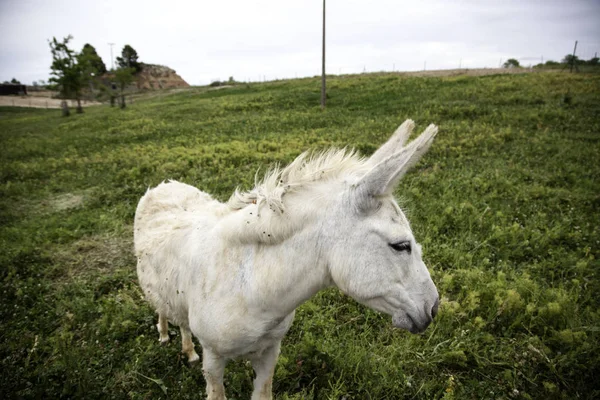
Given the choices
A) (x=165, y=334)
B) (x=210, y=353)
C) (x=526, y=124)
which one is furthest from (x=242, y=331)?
(x=526, y=124)

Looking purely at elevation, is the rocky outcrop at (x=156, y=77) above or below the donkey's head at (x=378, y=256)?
above

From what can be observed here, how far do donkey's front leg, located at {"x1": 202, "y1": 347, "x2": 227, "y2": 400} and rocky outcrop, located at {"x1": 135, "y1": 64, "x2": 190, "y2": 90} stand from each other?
230ft

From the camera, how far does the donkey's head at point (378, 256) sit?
1.80 m

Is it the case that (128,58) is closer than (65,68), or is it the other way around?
(65,68)

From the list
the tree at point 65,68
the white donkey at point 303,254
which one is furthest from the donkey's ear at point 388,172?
the tree at point 65,68

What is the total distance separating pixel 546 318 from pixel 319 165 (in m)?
3.94

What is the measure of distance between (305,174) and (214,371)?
70.9 inches

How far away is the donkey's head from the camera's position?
180cm

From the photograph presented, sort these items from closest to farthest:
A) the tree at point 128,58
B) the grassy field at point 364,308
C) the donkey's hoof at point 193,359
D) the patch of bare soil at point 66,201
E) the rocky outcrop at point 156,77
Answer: the grassy field at point 364,308, the donkey's hoof at point 193,359, the patch of bare soil at point 66,201, the tree at point 128,58, the rocky outcrop at point 156,77

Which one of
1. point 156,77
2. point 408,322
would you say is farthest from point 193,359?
point 156,77

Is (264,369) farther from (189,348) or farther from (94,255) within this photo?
(94,255)

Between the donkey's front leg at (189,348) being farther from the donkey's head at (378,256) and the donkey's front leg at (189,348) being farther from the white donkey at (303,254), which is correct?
the donkey's head at (378,256)

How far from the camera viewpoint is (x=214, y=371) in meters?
2.56

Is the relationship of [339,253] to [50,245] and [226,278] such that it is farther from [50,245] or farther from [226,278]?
[50,245]
